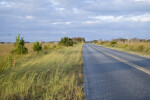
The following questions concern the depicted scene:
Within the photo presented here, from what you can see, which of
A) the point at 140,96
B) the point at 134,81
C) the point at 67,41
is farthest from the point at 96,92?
the point at 67,41

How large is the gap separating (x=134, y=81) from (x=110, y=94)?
2.07 metres

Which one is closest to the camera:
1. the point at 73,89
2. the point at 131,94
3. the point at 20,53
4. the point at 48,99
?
the point at 48,99

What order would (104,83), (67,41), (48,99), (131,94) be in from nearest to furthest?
(48,99), (131,94), (104,83), (67,41)

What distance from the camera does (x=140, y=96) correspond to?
15.8ft

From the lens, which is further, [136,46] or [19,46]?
[136,46]

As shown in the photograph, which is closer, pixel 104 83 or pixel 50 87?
pixel 50 87

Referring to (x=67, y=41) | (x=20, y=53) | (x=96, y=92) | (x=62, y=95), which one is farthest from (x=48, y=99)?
(x=67, y=41)

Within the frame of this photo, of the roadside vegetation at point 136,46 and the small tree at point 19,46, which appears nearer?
the small tree at point 19,46

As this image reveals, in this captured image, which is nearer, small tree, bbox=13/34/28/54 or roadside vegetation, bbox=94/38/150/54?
small tree, bbox=13/34/28/54

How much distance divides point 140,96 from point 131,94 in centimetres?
27

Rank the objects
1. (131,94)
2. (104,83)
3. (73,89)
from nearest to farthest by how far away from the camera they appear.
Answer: (131,94) → (73,89) → (104,83)

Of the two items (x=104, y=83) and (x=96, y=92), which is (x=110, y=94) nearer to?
(x=96, y=92)

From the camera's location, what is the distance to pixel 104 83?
6.37m

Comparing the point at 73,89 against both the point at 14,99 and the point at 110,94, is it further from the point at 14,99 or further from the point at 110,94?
the point at 14,99
